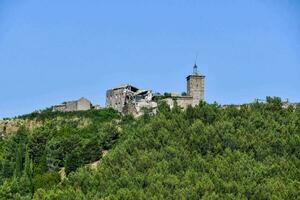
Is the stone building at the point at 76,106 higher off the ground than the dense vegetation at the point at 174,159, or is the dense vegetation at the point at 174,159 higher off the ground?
the stone building at the point at 76,106

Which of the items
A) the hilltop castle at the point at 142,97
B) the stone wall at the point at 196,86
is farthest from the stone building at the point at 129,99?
the stone wall at the point at 196,86

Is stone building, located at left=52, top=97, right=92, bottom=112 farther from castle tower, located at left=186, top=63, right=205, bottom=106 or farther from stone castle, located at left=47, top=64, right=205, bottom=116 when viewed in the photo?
castle tower, located at left=186, top=63, right=205, bottom=106

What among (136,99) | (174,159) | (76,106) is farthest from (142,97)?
(174,159)

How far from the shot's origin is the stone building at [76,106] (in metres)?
84.3

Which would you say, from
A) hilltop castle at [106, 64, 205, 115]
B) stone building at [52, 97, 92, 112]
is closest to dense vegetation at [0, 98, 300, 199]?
hilltop castle at [106, 64, 205, 115]

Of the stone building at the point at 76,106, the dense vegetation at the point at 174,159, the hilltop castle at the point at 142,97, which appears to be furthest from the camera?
the stone building at the point at 76,106

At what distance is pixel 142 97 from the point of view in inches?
3327

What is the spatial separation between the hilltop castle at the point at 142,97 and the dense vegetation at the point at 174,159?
8.33 metres

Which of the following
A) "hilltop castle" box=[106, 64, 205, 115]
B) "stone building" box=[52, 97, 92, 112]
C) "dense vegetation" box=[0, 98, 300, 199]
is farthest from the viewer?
"stone building" box=[52, 97, 92, 112]

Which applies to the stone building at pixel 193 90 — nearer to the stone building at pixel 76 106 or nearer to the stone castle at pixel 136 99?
the stone castle at pixel 136 99

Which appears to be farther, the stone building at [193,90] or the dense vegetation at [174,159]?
the stone building at [193,90]

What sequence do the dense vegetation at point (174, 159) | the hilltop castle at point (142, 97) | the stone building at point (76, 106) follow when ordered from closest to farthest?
the dense vegetation at point (174, 159)
the hilltop castle at point (142, 97)
the stone building at point (76, 106)

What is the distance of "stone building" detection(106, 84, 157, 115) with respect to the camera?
81.4m

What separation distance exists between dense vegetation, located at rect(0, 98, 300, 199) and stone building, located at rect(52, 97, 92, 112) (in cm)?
1159
